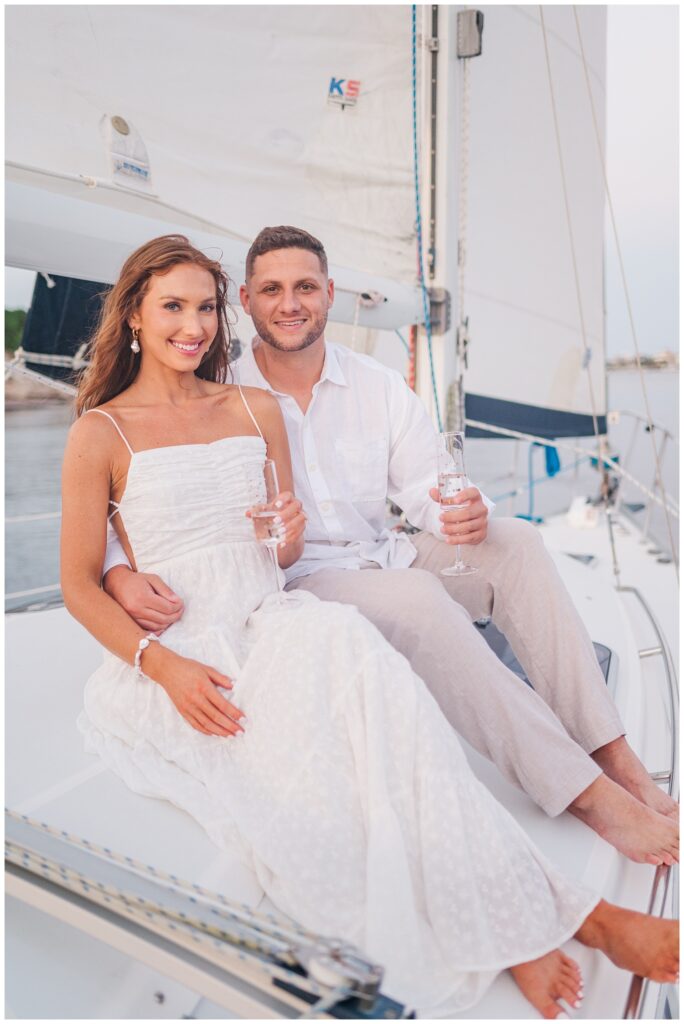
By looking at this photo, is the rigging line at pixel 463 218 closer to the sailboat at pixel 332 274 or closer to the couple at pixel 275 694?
the sailboat at pixel 332 274

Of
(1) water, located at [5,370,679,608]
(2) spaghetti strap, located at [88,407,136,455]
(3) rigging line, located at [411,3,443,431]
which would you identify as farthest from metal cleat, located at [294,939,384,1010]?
(1) water, located at [5,370,679,608]

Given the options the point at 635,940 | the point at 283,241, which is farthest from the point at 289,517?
the point at 635,940

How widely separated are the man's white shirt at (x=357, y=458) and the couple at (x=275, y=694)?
2 centimetres

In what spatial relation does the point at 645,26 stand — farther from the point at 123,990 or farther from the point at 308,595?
the point at 123,990

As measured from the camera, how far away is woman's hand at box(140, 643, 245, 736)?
1.38 meters

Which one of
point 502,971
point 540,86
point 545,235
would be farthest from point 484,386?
point 502,971

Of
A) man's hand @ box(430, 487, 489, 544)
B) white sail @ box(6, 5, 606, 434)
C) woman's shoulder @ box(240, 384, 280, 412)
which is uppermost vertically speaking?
white sail @ box(6, 5, 606, 434)

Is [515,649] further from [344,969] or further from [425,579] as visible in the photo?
[344,969]

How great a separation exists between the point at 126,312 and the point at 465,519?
2.75 feet

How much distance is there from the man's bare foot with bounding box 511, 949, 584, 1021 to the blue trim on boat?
3.32 metres

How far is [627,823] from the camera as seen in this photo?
1.41 metres

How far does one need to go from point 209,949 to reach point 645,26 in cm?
378

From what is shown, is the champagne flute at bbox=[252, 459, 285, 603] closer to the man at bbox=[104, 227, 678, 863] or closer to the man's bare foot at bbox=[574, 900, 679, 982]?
the man at bbox=[104, 227, 678, 863]

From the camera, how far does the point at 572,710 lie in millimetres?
1633
